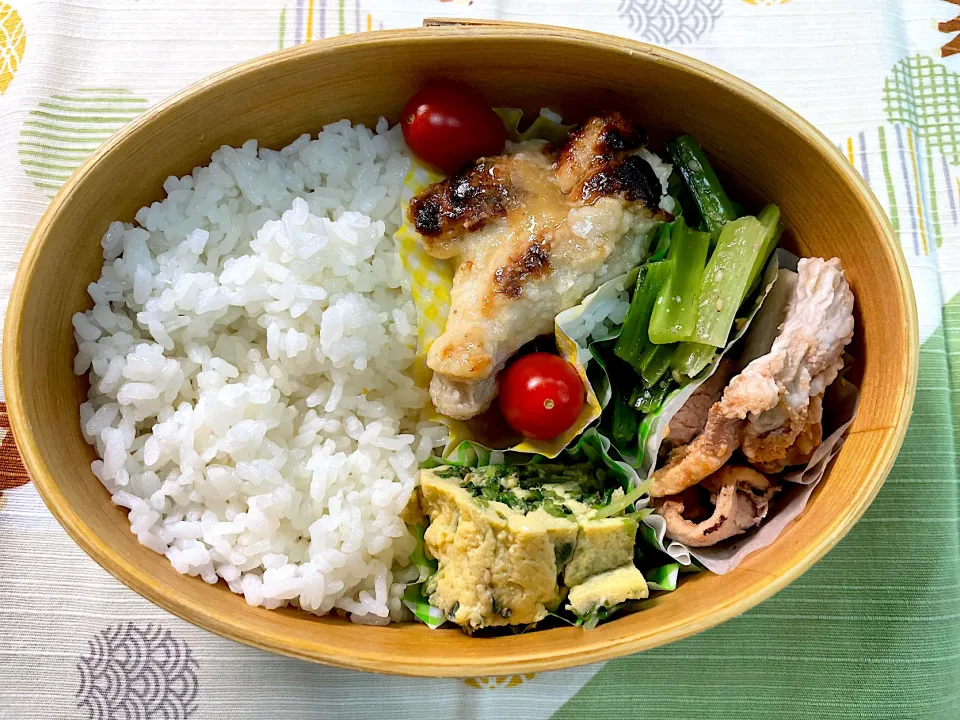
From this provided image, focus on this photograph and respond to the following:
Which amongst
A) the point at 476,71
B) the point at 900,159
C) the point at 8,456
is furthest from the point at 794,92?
the point at 8,456

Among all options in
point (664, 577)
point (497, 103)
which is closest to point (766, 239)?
point (497, 103)

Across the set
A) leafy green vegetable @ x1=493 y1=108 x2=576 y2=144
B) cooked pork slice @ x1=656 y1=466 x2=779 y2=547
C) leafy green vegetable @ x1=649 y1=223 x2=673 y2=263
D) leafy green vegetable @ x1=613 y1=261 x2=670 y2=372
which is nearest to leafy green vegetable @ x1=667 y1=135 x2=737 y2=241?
leafy green vegetable @ x1=649 y1=223 x2=673 y2=263

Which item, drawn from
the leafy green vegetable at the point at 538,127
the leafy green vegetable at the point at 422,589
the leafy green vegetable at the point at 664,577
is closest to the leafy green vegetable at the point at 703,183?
the leafy green vegetable at the point at 538,127

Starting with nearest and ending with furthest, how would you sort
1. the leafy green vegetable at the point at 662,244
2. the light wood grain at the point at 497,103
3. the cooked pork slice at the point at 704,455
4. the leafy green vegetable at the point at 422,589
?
the light wood grain at the point at 497,103 → the cooked pork slice at the point at 704,455 → the leafy green vegetable at the point at 422,589 → the leafy green vegetable at the point at 662,244

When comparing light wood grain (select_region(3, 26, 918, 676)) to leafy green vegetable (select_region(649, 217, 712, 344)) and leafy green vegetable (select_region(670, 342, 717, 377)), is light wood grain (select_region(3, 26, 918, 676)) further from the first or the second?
leafy green vegetable (select_region(670, 342, 717, 377))

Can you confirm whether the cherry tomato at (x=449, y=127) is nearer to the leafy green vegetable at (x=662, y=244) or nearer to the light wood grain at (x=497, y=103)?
the light wood grain at (x=497, y=103)

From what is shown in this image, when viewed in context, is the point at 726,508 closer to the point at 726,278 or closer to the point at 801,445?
the point at 801,445
